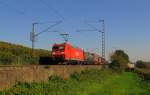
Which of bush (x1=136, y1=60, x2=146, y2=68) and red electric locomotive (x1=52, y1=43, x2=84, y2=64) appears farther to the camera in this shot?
bush (x1=136, y1=60, x2=146, y2=68)

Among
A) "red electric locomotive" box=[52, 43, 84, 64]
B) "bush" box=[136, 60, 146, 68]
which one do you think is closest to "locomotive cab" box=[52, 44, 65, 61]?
"red electric locomotive" box=[52, 43, 84, 64]

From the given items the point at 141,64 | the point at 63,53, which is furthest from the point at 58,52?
the point at 141,64

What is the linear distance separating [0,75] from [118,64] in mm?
73990

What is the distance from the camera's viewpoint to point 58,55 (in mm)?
49281

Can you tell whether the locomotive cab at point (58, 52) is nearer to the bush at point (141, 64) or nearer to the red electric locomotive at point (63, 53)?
the red electric locomotive at point (63, 53)

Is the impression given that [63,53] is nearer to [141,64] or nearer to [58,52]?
[58,52]

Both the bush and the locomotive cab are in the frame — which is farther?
the bush

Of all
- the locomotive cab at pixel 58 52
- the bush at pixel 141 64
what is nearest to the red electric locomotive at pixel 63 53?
the locomotive cab at pixel 58 52

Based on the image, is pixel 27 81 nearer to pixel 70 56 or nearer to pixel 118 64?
pixel 70 56

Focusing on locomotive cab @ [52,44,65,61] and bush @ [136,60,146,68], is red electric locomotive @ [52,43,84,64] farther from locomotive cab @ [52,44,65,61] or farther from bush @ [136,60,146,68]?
bush @ [136,60,146,68]

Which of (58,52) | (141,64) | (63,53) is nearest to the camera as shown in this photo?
(63,53)

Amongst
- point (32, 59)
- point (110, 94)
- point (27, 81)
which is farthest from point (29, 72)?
point (32, 59)

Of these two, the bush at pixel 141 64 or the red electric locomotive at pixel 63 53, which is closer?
the red electric locomotive at pixel 63 53

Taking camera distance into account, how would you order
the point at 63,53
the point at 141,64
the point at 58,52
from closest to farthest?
the point at 63,53 < the point at 58,52 < the point at 141,64
